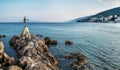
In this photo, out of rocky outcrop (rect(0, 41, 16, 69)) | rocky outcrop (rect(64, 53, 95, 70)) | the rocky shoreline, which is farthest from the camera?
rocky outcrop (rect(64, 53, 95, 70))

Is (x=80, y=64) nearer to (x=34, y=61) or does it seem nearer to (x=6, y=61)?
(x=34, y=61)

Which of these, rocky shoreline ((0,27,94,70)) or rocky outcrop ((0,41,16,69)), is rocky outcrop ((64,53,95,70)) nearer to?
rocky shoreline ((0,27,94,70))

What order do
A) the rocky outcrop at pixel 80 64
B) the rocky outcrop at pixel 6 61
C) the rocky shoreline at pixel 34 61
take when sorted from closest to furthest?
the rocky shoreline at pixel 34 61
the rocky outcrop at pixel 6 61
the rocky outcrop at pixel 80 64

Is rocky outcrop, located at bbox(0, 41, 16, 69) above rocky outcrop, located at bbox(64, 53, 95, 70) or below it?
above

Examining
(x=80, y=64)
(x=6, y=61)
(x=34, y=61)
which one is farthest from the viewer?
(x=80, y=64)

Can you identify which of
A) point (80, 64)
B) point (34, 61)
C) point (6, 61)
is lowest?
point (80, 64)

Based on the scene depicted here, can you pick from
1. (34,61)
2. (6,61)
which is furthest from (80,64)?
(6,61)

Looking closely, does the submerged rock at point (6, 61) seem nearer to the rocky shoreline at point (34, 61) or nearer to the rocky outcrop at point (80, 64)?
the rocky shoreline at point (34, 61)

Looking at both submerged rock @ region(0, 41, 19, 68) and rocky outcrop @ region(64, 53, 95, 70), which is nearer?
submerged rock @ region(0, 41, 19, 68)

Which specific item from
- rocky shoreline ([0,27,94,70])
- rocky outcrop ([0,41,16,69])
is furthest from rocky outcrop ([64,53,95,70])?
rocky outcrop ([0,41,16,69])

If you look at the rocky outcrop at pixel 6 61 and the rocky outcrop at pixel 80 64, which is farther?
the rocky outcrop at pixel 80 64

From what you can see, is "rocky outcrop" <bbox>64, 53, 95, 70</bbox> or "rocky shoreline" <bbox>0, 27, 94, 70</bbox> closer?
"rocky shoreline" <bbox>0, 27, 94, 70</bbox>

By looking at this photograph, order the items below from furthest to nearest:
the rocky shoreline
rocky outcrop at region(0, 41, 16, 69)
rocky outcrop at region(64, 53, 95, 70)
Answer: rocky outcrop at region(64, 53, 95, 70) < rocky outcrop at region(0, 41, 16, 69) < the rocky shoreline

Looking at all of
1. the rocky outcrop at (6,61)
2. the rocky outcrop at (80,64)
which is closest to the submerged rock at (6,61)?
the rocky outcrop at (6,61)
